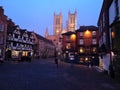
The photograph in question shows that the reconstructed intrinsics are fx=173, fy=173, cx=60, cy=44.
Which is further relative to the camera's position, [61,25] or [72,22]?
[61,25]

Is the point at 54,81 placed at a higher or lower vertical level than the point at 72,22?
lower

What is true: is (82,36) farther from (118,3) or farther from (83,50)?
(118,3)

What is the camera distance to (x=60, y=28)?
500 ft

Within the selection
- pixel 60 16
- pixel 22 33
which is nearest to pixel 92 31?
pixel 22 33

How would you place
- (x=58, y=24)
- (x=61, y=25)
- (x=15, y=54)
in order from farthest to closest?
(x=58, y=24) → (x=61, y=25) → (x=15, y=54)

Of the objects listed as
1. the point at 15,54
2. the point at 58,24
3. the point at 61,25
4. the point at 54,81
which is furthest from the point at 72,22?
the point at 54,81

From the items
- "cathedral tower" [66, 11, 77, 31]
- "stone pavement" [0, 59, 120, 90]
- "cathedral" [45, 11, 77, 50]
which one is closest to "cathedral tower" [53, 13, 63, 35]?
"cathedral" [45, 11, 77, 50]

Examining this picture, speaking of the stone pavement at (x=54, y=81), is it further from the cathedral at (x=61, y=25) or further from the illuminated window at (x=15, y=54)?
the cathedral at (x=61, y=25)

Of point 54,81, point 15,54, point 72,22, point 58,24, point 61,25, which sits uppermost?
point 72,22

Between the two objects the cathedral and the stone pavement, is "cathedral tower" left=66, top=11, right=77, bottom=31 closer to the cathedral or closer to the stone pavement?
the cathedral

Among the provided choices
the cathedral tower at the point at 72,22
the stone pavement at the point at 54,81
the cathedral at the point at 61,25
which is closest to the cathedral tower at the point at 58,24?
the cathedral at the point at 61,25

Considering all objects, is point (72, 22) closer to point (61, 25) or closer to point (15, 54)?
point (61, 25)

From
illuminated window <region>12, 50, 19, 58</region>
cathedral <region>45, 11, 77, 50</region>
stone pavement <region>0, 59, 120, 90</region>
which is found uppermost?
cathedral <region>45, 11, 77, 50</region>

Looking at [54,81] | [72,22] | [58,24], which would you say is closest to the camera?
[54,81]
